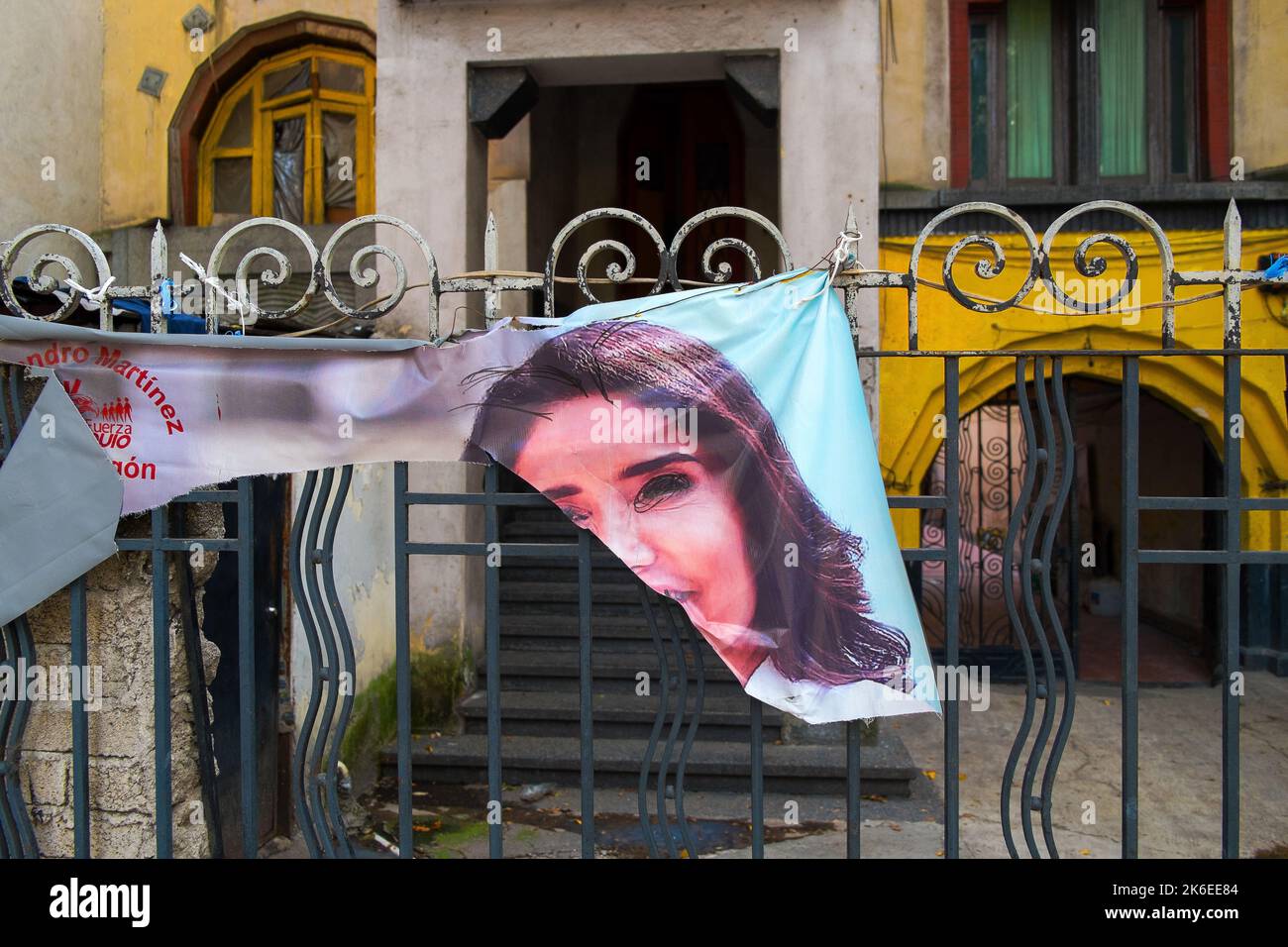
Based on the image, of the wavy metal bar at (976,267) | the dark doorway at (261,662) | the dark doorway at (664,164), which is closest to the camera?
the wavy metal bar at (976,267)

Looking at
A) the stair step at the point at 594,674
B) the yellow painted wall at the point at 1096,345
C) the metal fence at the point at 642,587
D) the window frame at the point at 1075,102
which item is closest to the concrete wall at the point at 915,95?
the window frame at the point at 1075,102

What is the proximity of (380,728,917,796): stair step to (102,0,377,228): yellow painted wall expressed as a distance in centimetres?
678

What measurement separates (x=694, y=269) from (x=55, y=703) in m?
9.62

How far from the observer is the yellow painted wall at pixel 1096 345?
9.23 meters

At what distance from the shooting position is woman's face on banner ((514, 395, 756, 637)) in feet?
9.87

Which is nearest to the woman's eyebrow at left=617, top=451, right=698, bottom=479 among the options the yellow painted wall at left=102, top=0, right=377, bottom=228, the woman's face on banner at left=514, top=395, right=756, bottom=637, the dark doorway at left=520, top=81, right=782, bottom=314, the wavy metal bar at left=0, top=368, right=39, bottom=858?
the woman's face on banner at left=514, top=395, right=756, bottom=637

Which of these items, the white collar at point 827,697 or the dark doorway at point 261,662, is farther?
the dark doorway at point 261,662

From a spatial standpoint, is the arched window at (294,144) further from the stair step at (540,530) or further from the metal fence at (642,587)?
the metal fence at (642,587)

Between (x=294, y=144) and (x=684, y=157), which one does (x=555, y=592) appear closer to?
(x=294, y=144)

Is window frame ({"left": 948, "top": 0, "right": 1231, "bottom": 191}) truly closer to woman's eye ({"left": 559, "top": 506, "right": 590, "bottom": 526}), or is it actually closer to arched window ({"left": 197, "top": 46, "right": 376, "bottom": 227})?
arched window ({"left": 197, "top": 46, "right": 376, "bottom": 227})

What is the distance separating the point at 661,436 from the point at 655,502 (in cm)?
21

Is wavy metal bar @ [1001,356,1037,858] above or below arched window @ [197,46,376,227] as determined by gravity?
below

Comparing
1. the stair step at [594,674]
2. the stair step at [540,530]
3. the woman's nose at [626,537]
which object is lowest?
the stair step at [594,674]
